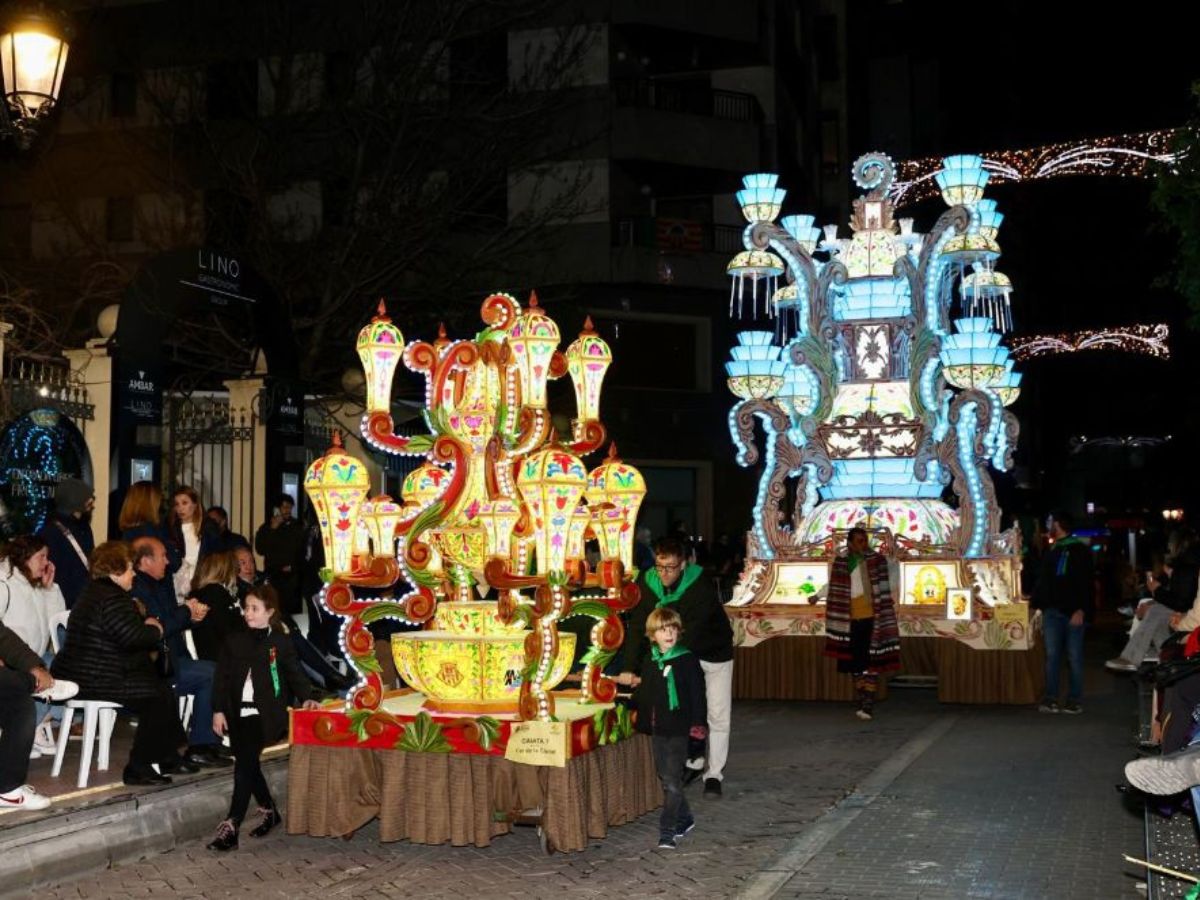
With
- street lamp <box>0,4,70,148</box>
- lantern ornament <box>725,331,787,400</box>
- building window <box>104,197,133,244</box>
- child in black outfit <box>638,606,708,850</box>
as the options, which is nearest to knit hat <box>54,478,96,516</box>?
street lamp <box>0,4,70,148</box>

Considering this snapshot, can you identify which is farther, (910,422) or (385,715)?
(910,422)

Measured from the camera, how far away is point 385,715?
8.88 m

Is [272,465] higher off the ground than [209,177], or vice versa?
[209,177]

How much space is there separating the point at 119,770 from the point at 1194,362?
1895cm

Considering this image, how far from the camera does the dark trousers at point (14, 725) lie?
854 cm

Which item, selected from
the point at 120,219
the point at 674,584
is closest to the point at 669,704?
the point at 674,584

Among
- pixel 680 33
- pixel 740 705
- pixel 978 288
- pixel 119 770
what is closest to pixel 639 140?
pixel 680 33

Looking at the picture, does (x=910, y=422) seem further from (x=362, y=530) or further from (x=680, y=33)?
(x=680, y=33)

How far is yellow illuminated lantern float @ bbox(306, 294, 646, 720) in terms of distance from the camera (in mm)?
8930

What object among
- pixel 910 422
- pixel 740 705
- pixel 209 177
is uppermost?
pixel 209 177

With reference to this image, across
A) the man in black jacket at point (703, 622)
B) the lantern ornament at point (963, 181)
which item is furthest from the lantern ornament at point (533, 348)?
the lantern ornament at point (963, 181)

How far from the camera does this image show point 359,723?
29.2 ft

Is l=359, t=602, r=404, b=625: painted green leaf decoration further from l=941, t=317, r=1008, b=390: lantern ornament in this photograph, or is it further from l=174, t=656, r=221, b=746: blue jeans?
l=941, t=317, r=1008, b=390: lantern ornament

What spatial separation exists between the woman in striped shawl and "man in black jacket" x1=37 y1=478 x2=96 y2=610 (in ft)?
24.6
